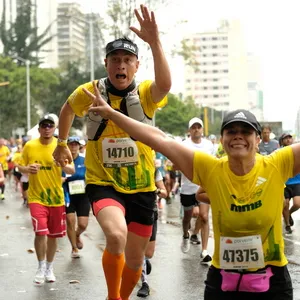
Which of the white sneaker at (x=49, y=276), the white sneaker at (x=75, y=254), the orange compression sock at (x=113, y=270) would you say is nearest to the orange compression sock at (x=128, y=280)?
the orange compression sock at (x=113, y=270)

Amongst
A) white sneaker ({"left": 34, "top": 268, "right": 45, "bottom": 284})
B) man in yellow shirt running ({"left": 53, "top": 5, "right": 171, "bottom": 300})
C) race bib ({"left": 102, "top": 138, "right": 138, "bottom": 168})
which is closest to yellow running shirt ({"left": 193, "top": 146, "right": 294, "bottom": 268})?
man in yellow shirt running ({"left": 53, "top": 5, "right": 171, "bottom": 300})

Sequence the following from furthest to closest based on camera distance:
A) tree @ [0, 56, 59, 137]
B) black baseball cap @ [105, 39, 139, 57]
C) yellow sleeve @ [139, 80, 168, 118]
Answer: tree @ [0, 56, 59, 137]
yellow sleeve @ [139, 80, 168, 118]
black baseball cap @ [105, 39, 139, 57]

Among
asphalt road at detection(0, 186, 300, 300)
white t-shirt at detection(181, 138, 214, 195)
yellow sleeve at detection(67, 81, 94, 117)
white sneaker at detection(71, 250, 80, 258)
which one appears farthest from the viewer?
white t-shirt at detection(181, 138, 214, 195)

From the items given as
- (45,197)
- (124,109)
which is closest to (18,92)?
(45,197)

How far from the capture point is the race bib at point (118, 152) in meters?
6.55

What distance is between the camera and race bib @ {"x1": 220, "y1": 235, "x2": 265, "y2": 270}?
15.0 ft

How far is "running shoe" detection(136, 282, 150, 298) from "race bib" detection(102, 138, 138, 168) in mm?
2123

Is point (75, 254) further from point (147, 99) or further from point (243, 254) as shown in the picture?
point (243, 254)

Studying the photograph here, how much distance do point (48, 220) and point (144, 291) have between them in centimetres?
166

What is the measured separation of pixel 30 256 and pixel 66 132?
4.84 metres

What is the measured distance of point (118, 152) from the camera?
6.56m

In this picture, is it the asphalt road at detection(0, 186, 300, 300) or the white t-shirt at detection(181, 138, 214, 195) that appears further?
the white t-shirt at detection(181, 138, 214, 195)

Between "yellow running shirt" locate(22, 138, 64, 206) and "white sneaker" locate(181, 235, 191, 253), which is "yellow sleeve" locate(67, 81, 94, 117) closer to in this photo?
"yellow running shirt" locate(22, 138, 64, 206)

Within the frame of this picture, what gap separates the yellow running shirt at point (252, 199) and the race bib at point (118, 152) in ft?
6.21
